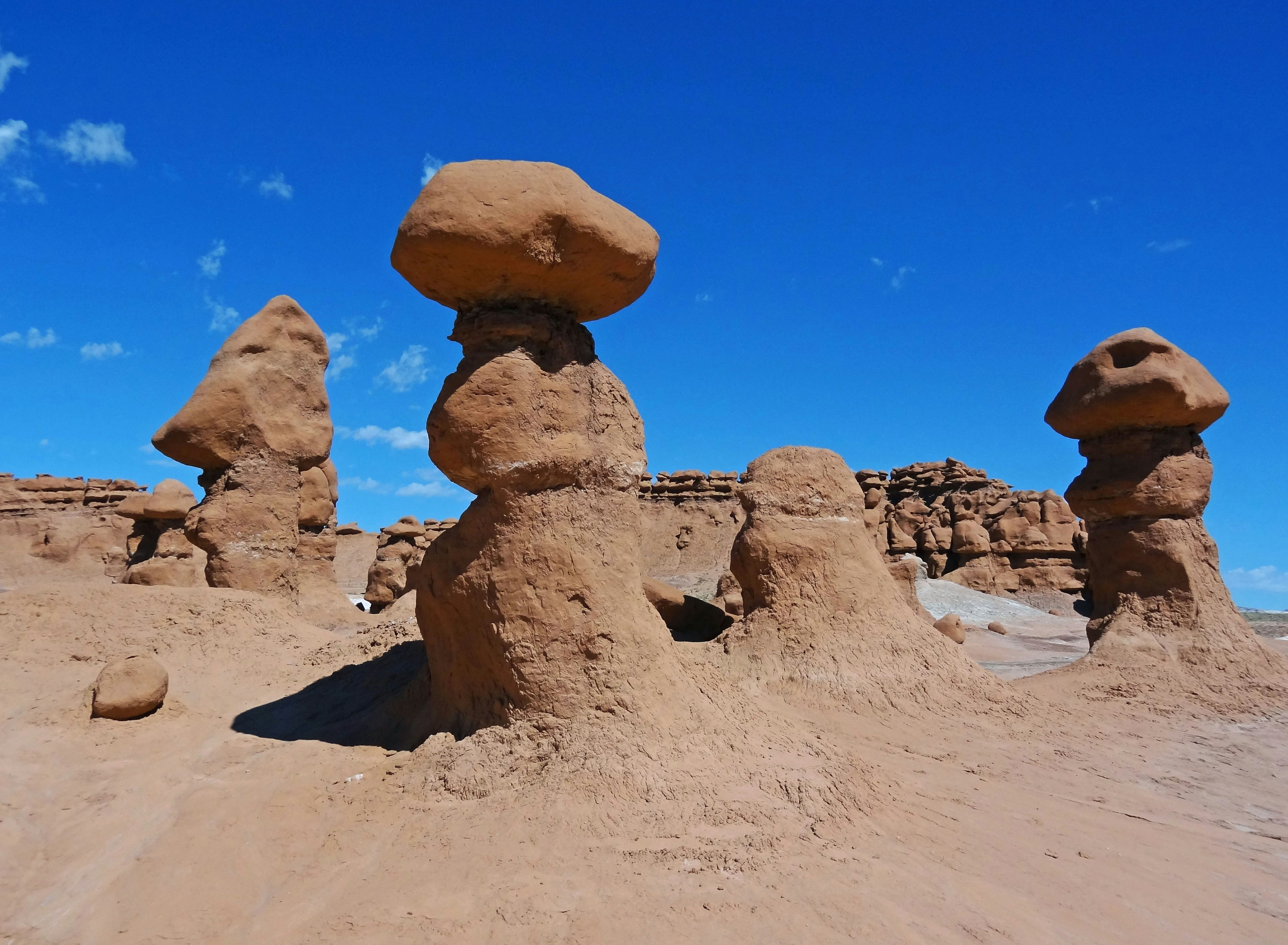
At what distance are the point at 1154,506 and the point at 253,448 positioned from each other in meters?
8.96

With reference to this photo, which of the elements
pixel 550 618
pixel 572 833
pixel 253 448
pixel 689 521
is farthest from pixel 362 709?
pixel 689 521

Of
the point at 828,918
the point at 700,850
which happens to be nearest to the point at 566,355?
the point at 700,850

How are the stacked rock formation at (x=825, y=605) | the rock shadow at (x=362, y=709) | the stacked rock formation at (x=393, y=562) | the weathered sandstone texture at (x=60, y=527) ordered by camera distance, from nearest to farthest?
the rock shadow at (x=362, y=709), the stacked rock formation at (x=825, y=605), the stacked rock formation at (x=393, y=562), the weathered sandstone texture at (x=60, y=527)

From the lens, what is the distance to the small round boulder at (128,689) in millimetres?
4945

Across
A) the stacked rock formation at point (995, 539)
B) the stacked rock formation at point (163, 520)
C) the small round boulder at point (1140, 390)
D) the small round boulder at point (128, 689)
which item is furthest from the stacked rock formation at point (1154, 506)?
the stacked rock formation at point (163, 520)

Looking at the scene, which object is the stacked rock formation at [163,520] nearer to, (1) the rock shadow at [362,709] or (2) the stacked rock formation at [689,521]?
(1) the rock shadow at [362,709]

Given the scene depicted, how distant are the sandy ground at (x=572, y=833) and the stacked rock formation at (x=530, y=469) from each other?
0.31 m

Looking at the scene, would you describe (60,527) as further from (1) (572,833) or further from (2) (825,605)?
(1) (572,833)

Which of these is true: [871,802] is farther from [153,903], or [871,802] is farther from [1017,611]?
[1017,611]

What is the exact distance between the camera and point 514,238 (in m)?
4.11

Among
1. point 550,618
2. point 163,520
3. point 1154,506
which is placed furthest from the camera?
point 163,520

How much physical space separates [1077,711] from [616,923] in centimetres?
581

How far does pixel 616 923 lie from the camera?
9.37ft

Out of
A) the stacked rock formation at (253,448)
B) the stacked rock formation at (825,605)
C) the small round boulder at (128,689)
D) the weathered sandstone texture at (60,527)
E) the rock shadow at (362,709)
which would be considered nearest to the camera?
the rock shadow at (362,709)
